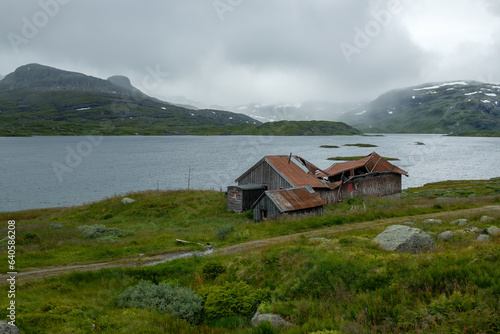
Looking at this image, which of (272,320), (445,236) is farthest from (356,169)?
(272,320)

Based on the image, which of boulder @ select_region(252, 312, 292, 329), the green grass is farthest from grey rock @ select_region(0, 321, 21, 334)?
boulder @ select_region(252, 312, 292, 329)

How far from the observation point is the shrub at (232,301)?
11.0 metres

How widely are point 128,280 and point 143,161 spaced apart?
10401 cm

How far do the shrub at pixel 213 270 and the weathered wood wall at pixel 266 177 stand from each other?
24.9 metres

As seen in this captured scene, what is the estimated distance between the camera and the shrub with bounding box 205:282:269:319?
11000 mm

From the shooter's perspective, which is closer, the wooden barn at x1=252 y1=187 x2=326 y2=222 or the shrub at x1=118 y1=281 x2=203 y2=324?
the shrub at x1=118 y1=281 x2=203 y2=324

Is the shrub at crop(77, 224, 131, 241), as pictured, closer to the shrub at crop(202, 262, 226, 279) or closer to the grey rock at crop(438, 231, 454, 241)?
the shrub at crop(202, 262, 226, 279)

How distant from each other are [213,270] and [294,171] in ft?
95.3

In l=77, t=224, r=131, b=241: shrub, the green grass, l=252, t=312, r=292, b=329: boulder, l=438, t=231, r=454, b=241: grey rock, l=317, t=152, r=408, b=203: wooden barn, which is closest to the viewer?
the green grass

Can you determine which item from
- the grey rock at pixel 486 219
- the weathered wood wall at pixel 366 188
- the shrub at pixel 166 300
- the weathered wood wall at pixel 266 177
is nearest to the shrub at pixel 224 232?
the shrub at pixel 166 300

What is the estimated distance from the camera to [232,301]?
37.1 ft

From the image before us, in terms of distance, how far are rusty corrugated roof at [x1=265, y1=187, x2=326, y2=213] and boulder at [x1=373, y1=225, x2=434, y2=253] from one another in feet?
49.8

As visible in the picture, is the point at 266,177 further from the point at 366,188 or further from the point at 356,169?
the point at 366,188

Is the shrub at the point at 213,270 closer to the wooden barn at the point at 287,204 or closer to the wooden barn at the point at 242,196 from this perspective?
the wooden barn at the point at 287,204
